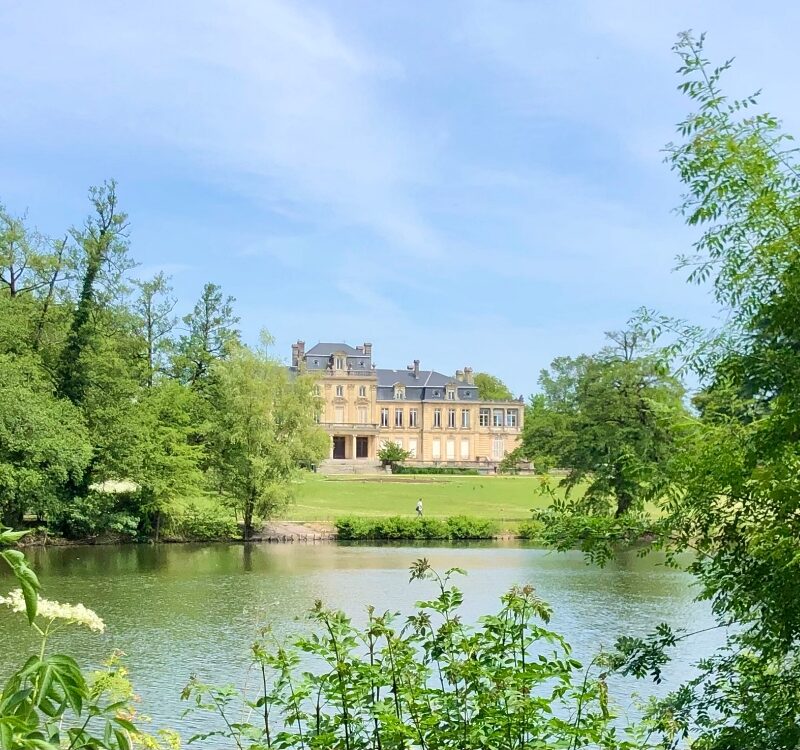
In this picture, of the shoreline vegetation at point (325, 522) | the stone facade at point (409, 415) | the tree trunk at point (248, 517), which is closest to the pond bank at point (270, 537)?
the shoreline vegetation at point (325, 522)

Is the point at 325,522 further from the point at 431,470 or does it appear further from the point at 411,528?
the point at 431,470

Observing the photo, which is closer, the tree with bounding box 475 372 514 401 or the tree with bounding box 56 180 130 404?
the tree with bounding box 56 180 130 404

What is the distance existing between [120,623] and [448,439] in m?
63.4

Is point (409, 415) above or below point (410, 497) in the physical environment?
above

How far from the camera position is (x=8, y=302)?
2722 cm

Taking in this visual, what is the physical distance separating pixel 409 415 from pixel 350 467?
1329cm

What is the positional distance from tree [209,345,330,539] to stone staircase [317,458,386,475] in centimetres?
2826

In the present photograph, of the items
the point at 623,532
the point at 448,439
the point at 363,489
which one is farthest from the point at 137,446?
the point at 448,439

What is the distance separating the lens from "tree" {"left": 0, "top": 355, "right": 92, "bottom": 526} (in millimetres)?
24984

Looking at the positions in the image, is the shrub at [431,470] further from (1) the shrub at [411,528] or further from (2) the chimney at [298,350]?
(1) the shrub at [411,528]

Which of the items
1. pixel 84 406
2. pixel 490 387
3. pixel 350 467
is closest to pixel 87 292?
pixel 84 406

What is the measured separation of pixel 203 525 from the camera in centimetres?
3091

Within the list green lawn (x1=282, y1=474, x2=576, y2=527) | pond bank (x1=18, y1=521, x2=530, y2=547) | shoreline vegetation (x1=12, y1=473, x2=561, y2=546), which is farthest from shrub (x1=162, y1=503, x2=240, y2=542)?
green lawn (x1=282, y1=474, x2=576, y2=527)

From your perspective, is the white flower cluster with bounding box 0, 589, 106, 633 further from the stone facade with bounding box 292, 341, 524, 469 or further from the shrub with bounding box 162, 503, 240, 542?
the stone facade with bounding box 292, 341, 524, 469
